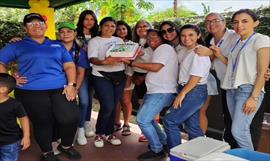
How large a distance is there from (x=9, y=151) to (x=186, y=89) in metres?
1.72

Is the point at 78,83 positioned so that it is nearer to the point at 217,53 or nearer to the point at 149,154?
the point at 149,154

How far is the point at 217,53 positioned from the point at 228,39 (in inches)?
11.3

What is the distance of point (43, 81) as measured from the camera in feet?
11.2

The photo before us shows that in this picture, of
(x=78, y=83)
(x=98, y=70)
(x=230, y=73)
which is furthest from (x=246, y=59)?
(x=78, y=83)

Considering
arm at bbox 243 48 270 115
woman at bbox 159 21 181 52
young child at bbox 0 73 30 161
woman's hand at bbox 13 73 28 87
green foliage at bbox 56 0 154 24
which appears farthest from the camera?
green foliage at bbox 56 0 154 24

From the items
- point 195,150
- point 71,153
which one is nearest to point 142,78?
point 71,153

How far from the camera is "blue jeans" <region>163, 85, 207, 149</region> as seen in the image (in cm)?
327

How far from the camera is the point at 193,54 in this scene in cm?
320

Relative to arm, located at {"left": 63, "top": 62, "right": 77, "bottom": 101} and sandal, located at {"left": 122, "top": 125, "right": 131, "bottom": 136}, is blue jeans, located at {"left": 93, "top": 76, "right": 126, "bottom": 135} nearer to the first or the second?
arm, located at {"left": 63, "top": 62, "right": 77, "bottom": 101}

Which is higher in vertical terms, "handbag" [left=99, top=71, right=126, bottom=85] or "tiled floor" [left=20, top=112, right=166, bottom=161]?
"handbag" [left=99, top=71, right=126, bottom=85]

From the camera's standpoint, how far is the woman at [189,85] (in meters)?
3.15

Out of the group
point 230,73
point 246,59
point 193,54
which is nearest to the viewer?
point 246,59

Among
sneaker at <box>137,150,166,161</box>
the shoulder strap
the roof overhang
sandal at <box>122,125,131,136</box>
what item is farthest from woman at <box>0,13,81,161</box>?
the roof overhang

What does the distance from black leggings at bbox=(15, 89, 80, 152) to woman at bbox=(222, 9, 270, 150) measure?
171 centimetres
